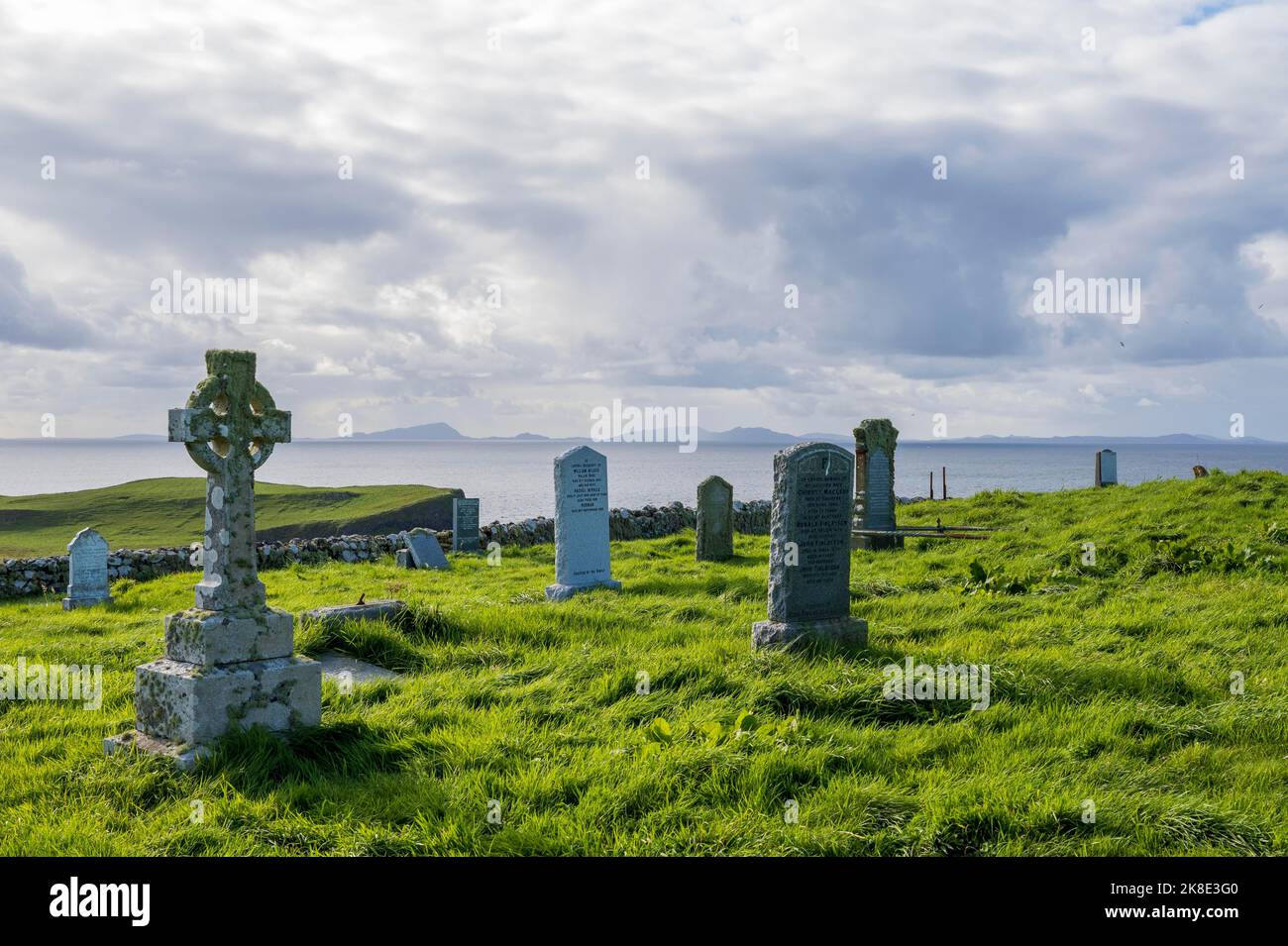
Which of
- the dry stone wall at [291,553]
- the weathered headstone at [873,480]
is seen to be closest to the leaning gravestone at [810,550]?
the weathered headstone at [873,480]

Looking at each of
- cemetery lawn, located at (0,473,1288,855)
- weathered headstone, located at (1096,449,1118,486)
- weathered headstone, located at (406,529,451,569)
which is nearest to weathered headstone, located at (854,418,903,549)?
cemetery lawn, located at (0,473,1288,855)

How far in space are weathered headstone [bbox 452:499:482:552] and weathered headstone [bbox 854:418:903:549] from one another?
326 inches

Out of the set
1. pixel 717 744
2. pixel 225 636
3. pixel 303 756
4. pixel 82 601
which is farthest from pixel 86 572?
pixel 717 744

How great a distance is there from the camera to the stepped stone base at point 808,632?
7797mm

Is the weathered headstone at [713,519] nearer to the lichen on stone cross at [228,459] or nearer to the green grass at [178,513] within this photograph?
the lichen on stone cross at [228,459]

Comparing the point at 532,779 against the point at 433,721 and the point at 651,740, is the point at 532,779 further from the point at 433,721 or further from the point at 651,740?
the point at 433,721

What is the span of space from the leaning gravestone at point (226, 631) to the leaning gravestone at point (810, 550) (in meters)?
3.94

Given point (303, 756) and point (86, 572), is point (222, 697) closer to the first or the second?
point (303, 756)

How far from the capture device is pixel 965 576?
11648 mm

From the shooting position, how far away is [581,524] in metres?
12.5

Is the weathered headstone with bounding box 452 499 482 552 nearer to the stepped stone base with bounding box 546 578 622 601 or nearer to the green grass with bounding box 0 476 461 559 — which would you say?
the stepped stone base with bounding box 546 578 622 601

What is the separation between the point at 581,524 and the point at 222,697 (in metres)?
7.28
